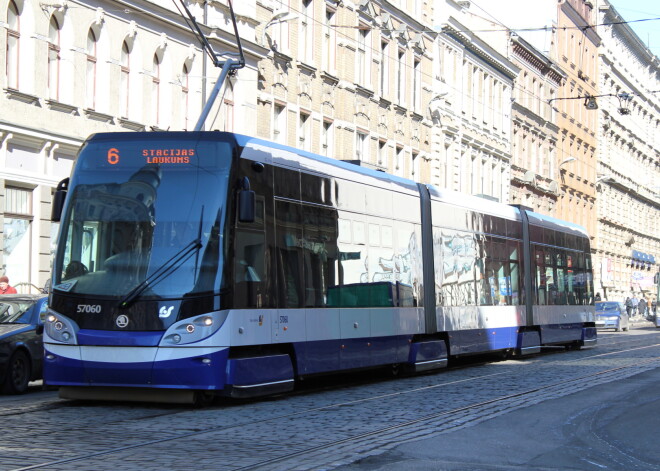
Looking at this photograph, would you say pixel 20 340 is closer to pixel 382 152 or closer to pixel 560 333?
pixel 560 333

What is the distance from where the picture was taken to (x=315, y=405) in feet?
48.1

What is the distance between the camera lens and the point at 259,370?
14492mm

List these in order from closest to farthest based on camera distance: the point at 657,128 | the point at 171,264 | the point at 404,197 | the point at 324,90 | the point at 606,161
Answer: the point at 171,264
the point at 404,197
the point at 324,90
the point at 606,161
the point at 657,128

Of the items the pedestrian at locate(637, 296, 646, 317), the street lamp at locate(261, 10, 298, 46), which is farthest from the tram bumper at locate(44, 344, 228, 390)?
the pedestrian at locate(637, 296, 646, 317)

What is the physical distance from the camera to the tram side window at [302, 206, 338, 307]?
16047 mm

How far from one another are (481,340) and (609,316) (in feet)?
107

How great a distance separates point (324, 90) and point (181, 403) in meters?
25.2

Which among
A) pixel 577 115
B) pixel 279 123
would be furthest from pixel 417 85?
pixel 577 115

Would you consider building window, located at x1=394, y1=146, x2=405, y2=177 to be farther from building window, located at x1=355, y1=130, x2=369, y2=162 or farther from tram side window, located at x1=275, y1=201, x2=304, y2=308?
tram side window, located at x1=275, y1=201, x2=304, y2=308

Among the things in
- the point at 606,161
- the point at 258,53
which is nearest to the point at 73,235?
the point at 258,53

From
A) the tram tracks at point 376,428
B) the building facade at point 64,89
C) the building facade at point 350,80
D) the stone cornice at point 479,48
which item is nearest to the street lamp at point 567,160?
the stone cornice at point 479,48

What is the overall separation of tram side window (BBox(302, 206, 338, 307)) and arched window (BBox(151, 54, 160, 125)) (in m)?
13.7

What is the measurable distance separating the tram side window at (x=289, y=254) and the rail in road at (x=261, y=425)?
1.31 meters

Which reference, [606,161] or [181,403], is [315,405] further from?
[606,161]
